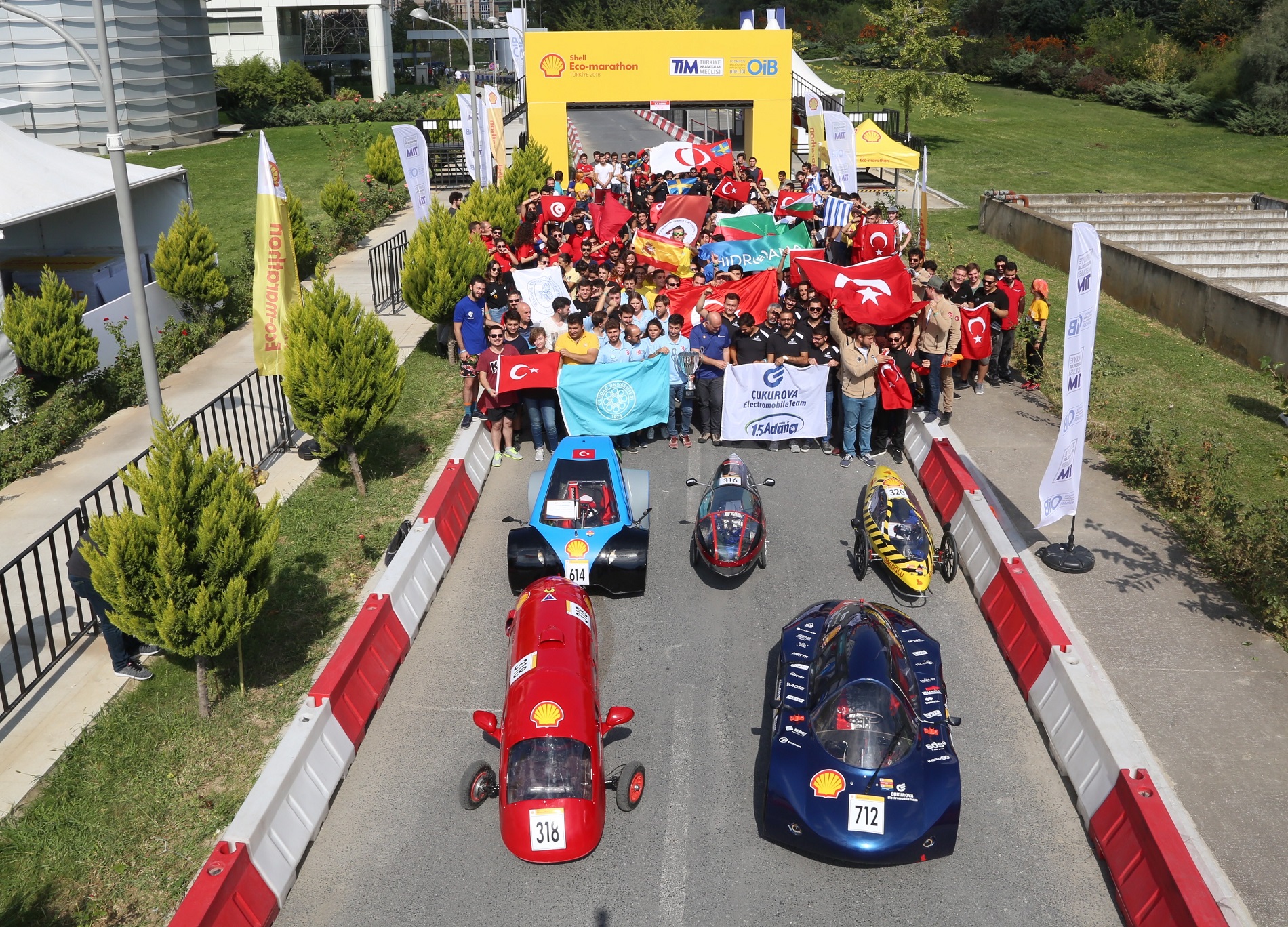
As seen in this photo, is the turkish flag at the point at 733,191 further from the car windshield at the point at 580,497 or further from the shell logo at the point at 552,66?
the car windshield at the point at 580,497

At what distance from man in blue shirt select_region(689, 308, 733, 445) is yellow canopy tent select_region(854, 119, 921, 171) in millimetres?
15466

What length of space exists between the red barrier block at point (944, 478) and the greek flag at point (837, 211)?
338 inches

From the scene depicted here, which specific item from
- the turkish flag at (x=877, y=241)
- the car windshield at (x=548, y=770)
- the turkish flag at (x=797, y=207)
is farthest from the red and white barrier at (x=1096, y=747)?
the turkish flag at (x=797, y=207)

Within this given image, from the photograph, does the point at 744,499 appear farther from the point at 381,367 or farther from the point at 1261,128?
the point at 1261,128

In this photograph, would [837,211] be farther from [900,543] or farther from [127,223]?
[127,223]

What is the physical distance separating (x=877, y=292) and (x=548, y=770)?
31.3 ft

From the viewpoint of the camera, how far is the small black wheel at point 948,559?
1146 cm

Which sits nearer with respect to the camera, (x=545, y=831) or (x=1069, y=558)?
(x=545, y=831)

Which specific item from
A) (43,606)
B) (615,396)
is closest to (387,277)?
(615,396)

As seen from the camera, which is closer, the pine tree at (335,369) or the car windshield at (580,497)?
the car windshield at (580,497)

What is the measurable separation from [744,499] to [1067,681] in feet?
13.1

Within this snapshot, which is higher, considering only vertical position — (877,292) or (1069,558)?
(877,292)

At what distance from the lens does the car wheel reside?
8055 mm

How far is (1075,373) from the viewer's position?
36.8 feet
